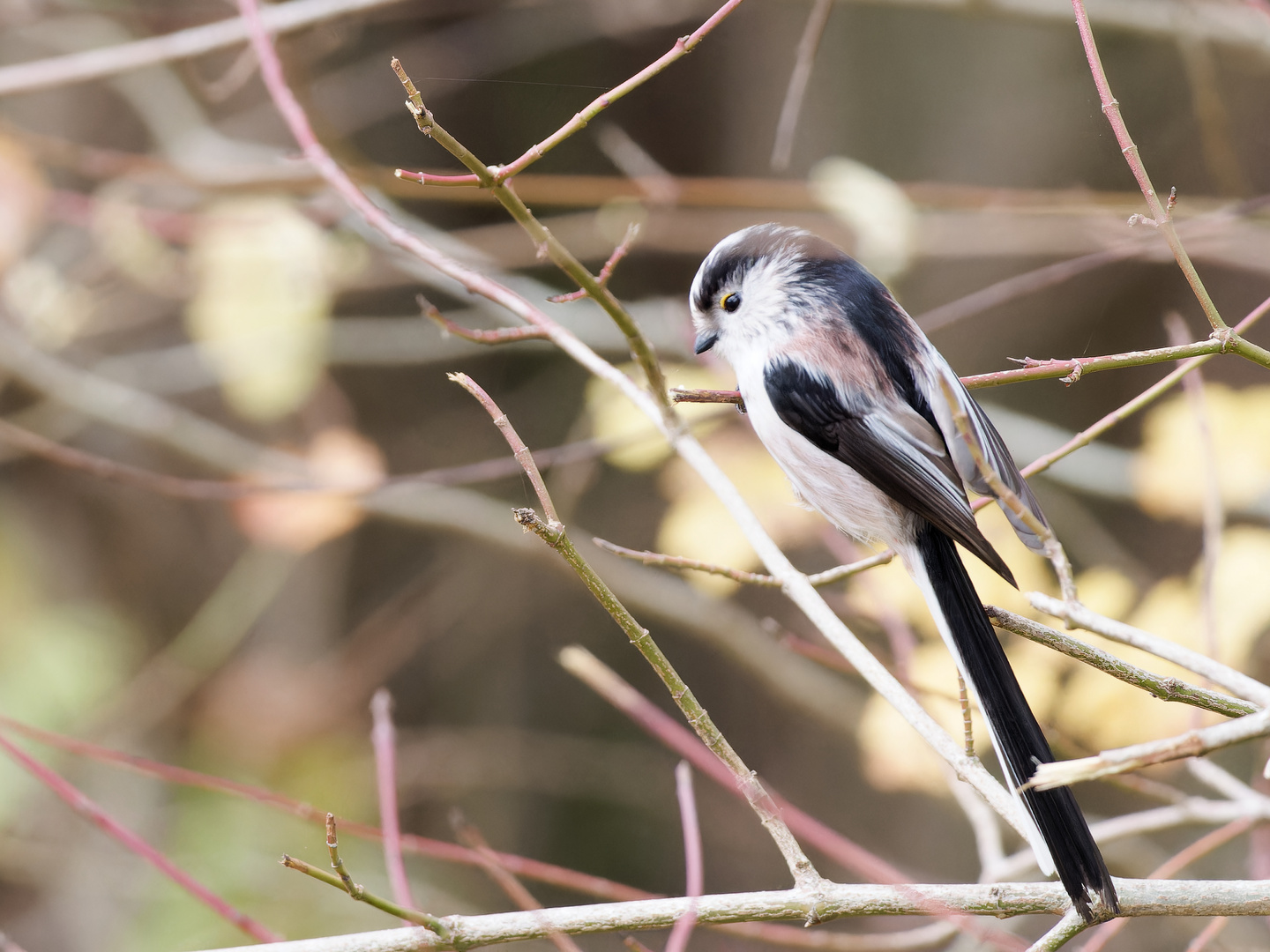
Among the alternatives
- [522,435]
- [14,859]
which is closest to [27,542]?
[14,859]

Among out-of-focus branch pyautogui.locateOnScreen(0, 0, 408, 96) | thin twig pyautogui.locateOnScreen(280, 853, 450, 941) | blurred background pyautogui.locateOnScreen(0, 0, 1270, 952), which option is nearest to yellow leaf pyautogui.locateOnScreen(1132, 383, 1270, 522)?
blurred background pyautogui.locateOnScreen(0, 0, 1270, 952)

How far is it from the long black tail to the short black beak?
1.34ft

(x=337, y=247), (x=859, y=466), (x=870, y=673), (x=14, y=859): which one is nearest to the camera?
(x=870, y=673)

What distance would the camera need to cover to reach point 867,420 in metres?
1.24

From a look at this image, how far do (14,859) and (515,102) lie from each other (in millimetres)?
3092

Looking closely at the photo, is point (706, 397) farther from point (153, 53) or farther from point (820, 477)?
point (153, 53)

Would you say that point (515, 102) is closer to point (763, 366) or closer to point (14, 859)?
point (763, 366)

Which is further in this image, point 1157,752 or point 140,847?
point 140,847

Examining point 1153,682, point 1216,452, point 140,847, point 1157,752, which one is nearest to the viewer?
point 1157,752

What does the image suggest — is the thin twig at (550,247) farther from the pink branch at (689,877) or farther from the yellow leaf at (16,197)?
the yellow leaf at (16,197)

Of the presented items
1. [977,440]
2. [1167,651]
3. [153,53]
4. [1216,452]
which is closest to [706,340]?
[977,440]

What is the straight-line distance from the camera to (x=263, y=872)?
333cm

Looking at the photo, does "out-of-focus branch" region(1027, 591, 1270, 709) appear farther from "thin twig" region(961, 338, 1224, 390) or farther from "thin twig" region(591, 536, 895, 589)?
"thin twig" region(591, 536, 895, 589)

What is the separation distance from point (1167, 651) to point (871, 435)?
558 millimetres
